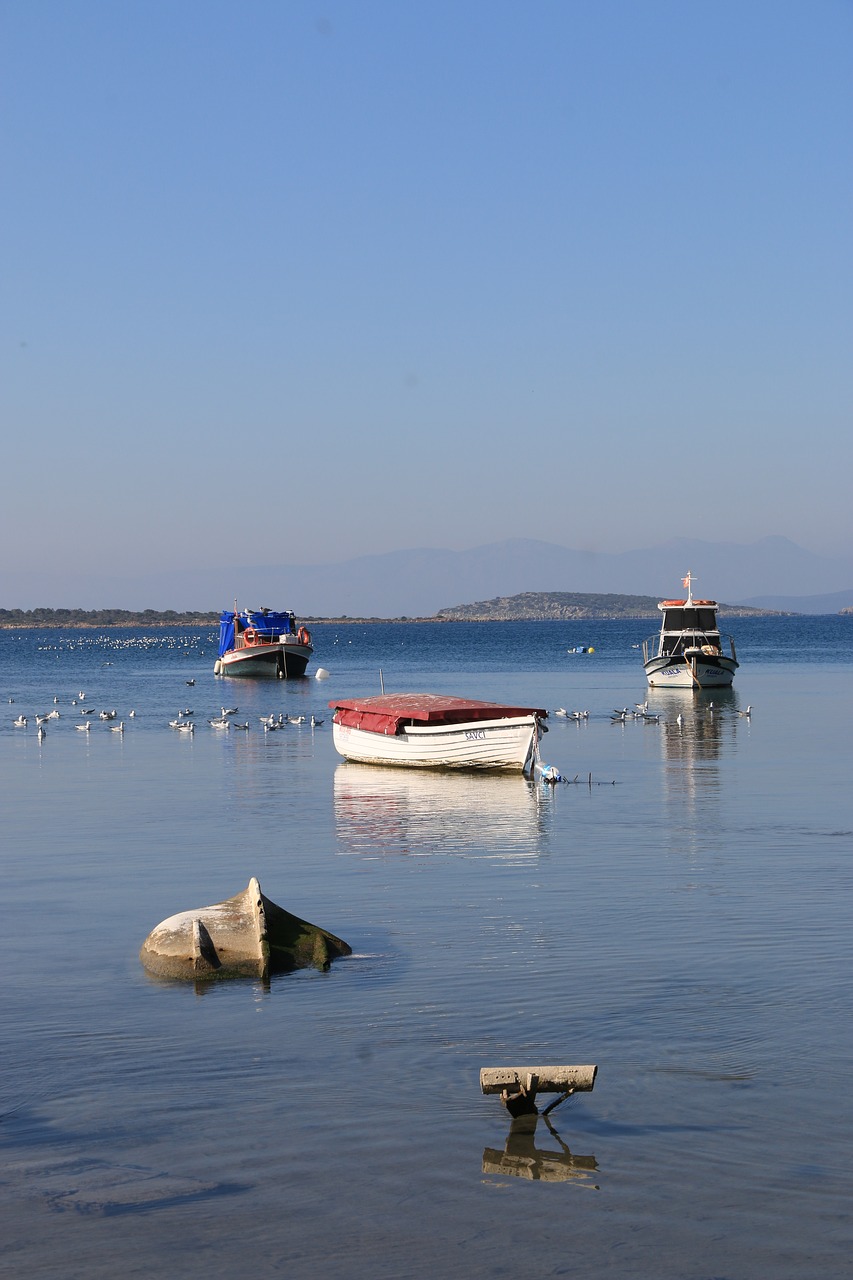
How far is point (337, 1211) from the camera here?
29.2ft

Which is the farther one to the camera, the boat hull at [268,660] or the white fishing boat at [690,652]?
the boat hull at [268,660]

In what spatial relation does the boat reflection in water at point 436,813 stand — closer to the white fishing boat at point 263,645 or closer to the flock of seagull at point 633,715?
the flock of seagull at point 633,715

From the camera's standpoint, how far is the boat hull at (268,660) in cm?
8381

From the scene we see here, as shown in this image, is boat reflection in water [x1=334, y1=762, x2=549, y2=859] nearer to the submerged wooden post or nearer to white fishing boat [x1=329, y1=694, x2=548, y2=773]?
white fishing boat [x1=329, y1=694, x2=548, y2=773]

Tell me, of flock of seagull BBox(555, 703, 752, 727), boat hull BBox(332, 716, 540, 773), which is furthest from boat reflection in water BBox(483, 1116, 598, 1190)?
flock of seagull BBox(555, 703, 752, 727)

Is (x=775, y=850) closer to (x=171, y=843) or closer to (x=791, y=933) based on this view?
(x=791, y=933)

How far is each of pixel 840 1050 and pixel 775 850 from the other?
10.8 m

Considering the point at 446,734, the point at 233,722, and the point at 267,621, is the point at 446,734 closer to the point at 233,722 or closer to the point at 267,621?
the point at 233,722

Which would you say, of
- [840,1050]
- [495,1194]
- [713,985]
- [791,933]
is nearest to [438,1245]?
[495,1194]

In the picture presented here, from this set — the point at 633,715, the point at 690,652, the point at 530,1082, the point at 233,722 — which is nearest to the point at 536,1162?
the point at 530,1082

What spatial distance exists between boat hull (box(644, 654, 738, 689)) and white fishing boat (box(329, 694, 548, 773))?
3078 centimetres

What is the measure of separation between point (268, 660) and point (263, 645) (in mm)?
1192

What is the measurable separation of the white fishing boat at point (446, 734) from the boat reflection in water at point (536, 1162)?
74.2 ft

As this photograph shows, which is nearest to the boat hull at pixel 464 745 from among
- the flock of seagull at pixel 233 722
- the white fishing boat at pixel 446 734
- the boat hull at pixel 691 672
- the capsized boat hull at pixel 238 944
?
the white fishing boat at pixel 446 734
